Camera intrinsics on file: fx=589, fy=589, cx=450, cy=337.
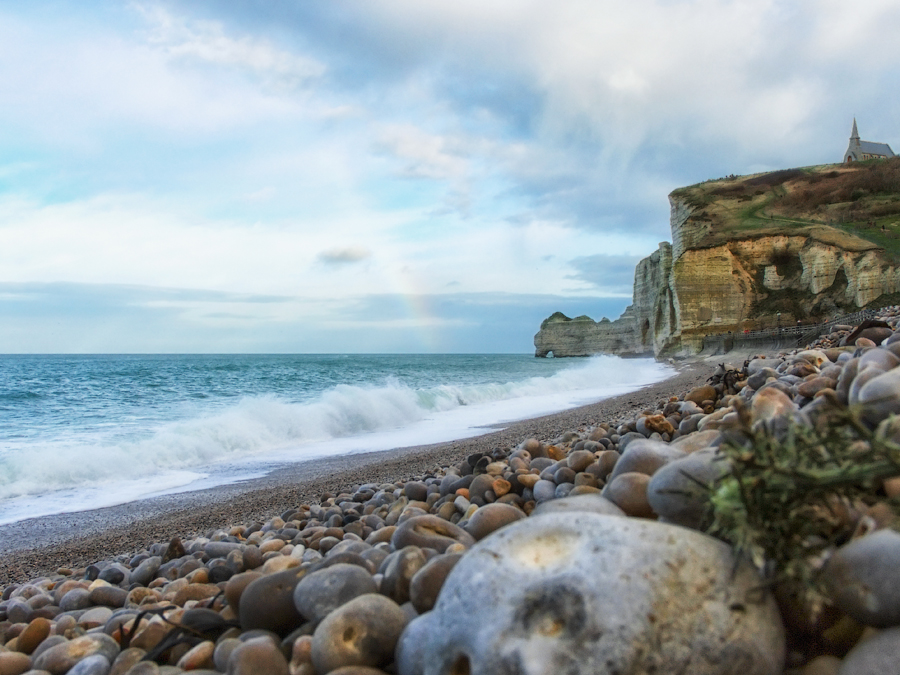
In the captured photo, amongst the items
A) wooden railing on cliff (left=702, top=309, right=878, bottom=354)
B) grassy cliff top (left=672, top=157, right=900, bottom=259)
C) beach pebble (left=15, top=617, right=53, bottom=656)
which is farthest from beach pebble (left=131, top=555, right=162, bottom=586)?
grassy cliff top (left=672, top=157, right=900, bottom=259)

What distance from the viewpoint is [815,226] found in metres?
33.9

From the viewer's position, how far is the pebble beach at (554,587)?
1291 mm

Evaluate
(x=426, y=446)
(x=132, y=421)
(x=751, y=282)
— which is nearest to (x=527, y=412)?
(x=426, y=446)

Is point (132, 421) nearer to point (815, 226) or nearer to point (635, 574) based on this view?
point (635, 574)

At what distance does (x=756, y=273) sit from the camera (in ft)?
116

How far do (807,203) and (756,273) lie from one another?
9048 millimetres

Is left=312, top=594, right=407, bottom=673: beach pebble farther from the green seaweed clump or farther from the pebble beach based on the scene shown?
the green seaweed clump

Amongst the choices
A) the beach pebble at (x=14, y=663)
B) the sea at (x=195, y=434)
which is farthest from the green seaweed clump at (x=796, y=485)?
the sea at (x=195, y=434)

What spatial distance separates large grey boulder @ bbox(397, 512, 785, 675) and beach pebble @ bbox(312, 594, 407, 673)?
0.93 ft

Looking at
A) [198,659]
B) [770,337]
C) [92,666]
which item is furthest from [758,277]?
[92,666]

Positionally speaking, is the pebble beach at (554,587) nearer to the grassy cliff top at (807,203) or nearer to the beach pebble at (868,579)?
the beach pebble at (868,579)

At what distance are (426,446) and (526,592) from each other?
8.24 m

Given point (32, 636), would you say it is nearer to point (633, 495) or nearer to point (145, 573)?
point (145, 573)

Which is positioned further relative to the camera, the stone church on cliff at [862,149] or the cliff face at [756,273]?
the stone church on cliff at [862,149]
